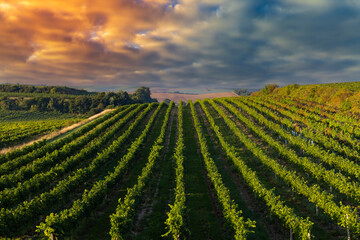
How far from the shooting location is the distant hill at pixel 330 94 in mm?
57350

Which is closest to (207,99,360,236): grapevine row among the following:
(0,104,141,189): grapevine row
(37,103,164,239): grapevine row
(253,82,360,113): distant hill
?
(37,103,164,239): grapevine row

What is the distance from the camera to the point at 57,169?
2170 centimetres

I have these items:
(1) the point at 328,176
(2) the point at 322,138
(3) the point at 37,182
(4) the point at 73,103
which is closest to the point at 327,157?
(1) the point at 328,176

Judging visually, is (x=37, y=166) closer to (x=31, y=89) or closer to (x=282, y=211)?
(x=282, y=211)

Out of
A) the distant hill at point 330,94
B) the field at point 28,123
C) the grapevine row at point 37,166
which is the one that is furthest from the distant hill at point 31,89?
the distant hill at point 330,94

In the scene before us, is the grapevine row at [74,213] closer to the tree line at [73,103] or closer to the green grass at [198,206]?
the green grass at [198,206]

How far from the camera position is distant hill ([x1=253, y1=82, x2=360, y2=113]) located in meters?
57.3

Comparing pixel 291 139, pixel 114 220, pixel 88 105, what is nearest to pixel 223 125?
pixel 291 139

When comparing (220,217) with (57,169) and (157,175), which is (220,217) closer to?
(157,175)

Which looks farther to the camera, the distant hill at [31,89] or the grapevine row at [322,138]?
the distant hill at [31,89]

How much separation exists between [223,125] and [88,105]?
102784mm

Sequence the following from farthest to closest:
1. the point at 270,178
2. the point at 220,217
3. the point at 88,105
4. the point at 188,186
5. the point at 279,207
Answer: the point at 88,105 → the point at 270,178 → the point at 188,186 → the point at 220,217 → the point at 279,207

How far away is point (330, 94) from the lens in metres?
76.4

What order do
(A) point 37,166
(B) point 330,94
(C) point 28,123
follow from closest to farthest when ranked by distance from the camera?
(A) point 37,166
(C) point 28,123
(B) point 330,94
